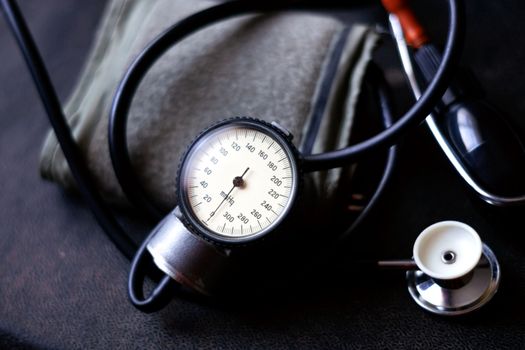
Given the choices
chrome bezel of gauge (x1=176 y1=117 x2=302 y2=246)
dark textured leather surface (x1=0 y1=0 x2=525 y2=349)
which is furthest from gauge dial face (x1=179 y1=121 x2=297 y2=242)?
dark textured leather surface (x1=0 y1=0 x2=525 y2=349)

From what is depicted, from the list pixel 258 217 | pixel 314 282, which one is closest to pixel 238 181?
pixel 258 217

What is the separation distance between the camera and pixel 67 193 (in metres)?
0.88

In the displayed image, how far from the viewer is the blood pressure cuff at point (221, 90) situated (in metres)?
0.76

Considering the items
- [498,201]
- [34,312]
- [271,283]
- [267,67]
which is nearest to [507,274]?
[498,201]

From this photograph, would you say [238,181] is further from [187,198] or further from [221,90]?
[221,90]

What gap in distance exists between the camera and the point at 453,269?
2.06 ft

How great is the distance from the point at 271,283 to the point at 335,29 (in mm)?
367

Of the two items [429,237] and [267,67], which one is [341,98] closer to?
[267,67]

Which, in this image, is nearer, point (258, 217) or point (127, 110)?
point (258, 217)

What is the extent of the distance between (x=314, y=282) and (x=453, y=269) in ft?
0.55

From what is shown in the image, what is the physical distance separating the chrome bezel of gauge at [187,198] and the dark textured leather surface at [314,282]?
0.12 meters

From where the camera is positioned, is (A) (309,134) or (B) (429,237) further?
(A) (309,134)

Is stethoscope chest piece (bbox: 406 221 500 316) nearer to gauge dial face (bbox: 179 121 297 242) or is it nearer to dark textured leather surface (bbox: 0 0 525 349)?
dark textured leather surface (bbox: 0 0 525 349)

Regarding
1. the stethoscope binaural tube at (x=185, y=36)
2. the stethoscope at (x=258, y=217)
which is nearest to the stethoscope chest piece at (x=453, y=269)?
the stethoscope at (x=258, y=217)
